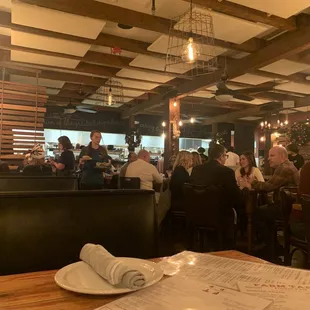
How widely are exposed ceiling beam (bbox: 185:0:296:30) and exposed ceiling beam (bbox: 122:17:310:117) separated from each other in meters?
0.43

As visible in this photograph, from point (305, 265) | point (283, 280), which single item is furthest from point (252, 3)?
point (283, 280)

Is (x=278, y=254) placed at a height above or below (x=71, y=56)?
below

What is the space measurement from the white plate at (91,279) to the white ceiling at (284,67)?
4.84 metres

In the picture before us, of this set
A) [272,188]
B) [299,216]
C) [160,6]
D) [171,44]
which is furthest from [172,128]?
[299,216]

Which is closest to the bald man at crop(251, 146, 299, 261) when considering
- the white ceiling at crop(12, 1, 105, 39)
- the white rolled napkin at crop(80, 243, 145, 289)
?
the white ceiling at crop(12, 1, 105, 39)

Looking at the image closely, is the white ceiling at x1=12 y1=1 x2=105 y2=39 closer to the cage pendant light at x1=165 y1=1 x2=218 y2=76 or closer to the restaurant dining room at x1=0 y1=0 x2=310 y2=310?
the restaurant dining room at x1=0 y1=0 x2=310 y2=310

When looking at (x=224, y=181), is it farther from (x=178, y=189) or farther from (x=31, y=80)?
(x=31, y=80)

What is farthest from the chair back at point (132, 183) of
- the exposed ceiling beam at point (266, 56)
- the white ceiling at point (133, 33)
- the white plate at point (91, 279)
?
the white plate at point (91, 279)

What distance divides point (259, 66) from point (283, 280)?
15.4 ft

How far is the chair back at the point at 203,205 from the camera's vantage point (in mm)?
3424

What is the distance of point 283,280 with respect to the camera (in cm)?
94

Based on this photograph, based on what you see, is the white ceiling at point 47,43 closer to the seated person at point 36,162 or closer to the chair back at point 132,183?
the seated person at point 36,162

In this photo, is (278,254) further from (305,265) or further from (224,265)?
(224,265)

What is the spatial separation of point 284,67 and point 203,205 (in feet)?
10.3
